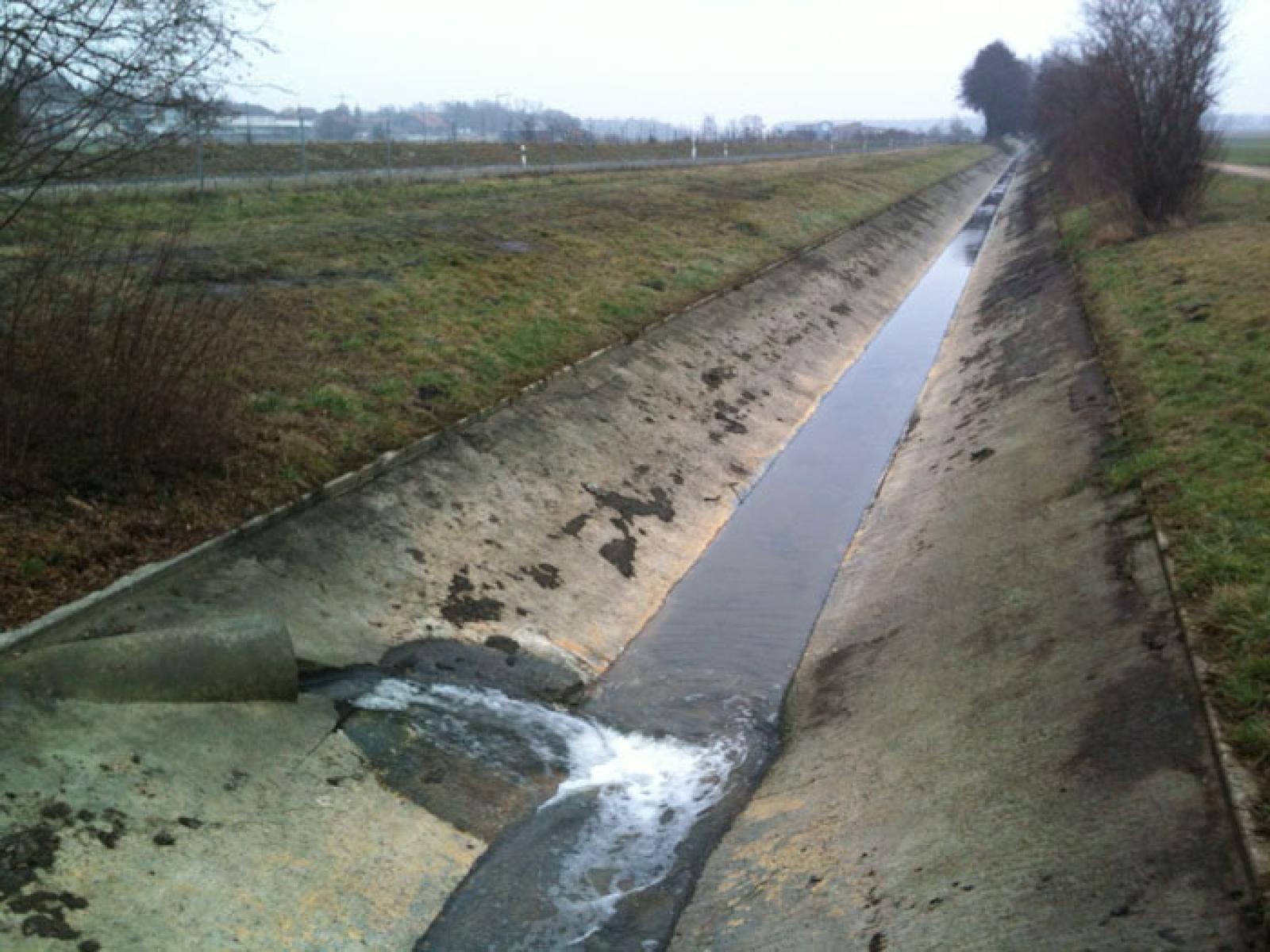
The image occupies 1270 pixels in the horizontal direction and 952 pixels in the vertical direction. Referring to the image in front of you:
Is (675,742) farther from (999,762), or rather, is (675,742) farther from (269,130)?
(269,130)

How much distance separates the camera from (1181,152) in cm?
3145

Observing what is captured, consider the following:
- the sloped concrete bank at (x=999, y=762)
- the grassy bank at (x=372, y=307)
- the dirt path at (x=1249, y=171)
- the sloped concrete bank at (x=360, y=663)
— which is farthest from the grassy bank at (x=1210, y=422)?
the dirt path at (x=1249, y=171)

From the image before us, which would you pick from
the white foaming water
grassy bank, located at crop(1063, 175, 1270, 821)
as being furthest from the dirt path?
the white foaming water

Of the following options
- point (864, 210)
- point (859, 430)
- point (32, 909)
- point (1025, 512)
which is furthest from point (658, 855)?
point (864, 210)

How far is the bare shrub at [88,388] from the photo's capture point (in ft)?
32.8

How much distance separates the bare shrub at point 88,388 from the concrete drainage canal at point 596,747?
310cm

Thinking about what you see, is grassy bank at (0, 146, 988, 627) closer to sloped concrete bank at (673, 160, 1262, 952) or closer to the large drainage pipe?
the large drainage pipe

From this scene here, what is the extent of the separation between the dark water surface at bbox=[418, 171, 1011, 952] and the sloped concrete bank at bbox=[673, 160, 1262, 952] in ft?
1.14

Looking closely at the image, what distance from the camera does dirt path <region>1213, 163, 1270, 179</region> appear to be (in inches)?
1948

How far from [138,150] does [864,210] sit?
4332 cm

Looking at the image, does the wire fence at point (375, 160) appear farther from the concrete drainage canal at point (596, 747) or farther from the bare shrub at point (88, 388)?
the concrete drainage canal at point (596, 747)

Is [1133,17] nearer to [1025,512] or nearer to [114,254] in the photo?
[1025,512]

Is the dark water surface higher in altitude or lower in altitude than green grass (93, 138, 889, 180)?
lower

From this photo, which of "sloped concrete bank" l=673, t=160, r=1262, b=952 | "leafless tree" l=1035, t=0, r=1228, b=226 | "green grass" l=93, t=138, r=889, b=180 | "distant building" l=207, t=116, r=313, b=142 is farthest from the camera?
"distant building" l=207, t=116, r=313, b=142
